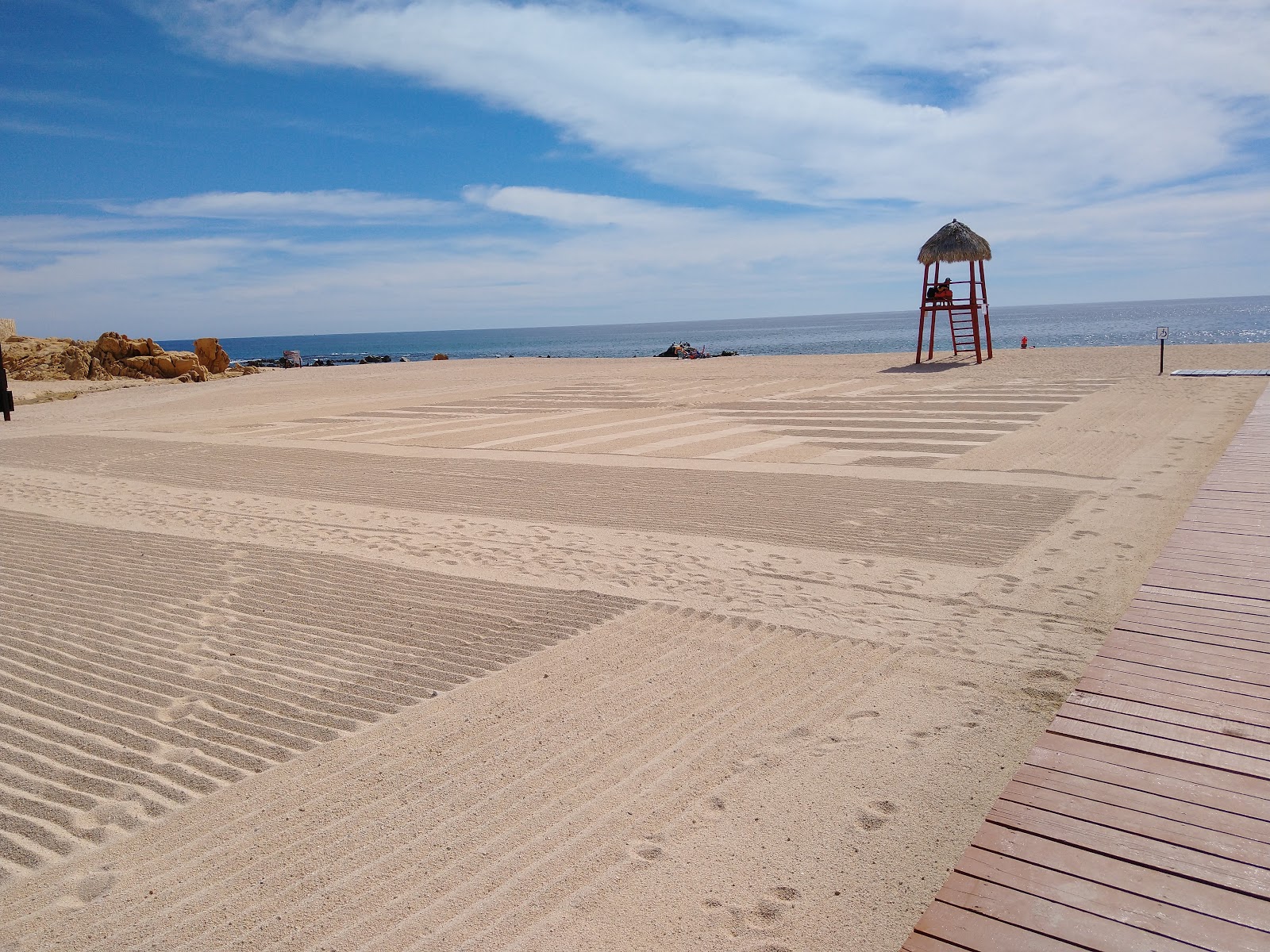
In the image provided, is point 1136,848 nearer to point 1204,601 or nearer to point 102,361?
point 1204,601

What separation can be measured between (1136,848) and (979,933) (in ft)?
2.11

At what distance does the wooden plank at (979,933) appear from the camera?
2234 millimetres

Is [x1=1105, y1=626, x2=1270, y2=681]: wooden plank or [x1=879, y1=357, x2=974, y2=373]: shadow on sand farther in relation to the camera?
[x1=879, y1=357, x2=974, y2=373]: shadow on sand

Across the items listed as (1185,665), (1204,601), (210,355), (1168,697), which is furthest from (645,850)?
(210,355)

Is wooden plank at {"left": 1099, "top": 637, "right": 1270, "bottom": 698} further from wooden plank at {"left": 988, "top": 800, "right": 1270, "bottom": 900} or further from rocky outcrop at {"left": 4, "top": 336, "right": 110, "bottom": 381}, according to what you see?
rocky outcrop at {"left": 4, "top": 336, "right": 110, "bottom": 381}

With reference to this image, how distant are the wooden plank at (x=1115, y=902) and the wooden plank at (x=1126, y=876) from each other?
1cm

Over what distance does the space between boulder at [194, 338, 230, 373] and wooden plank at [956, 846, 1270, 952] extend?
125 ft

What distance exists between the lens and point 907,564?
6637mm

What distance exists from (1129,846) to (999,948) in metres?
0.65

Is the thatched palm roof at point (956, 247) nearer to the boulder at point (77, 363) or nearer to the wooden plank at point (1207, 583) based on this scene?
the wooden plank at point (1207, 583)

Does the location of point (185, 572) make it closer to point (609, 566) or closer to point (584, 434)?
point (609, 566)

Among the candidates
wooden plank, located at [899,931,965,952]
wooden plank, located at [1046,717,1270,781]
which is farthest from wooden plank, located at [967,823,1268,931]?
wooden plank, located at [1046,717,1270,781]

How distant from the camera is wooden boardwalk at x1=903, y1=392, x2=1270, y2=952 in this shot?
2.29 m

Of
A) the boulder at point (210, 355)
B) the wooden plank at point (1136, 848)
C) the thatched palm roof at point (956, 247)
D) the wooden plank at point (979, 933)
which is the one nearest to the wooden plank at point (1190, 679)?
the wooden plank at point (1136, 848)
